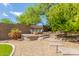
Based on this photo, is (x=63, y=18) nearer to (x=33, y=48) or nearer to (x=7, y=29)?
(x=33, y=48)

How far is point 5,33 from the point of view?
10.1 feet

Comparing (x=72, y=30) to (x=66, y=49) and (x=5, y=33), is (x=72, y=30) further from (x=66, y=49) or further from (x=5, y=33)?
(x=5, y=33)

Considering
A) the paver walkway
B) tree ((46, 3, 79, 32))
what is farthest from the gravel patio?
tree ((46, 3, 79, 32))

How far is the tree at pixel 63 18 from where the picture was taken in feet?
10.2

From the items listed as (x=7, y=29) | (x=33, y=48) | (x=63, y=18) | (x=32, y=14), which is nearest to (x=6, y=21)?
(x=7, y=29)

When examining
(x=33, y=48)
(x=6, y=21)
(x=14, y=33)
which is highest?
(x=6, y=21)

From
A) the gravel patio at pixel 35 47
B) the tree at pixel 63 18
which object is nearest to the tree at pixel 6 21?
the gravel patio at pixel 35 47

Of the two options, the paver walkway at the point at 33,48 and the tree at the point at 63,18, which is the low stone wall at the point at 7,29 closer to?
the paver walkway at the point at 33,48

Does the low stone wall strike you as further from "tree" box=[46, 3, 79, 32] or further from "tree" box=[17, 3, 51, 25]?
"tree" box=[46, 3, 79, 32]

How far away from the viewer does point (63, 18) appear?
123 inches

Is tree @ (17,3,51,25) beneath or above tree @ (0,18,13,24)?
above

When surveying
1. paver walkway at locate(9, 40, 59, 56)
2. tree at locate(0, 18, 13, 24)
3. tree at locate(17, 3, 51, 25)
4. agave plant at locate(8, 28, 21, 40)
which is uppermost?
tree at locate(17, 3, 51, 25)

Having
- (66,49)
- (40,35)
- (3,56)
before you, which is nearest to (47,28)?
(40,35)

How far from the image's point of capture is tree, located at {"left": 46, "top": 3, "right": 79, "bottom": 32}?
3096 millimetres
